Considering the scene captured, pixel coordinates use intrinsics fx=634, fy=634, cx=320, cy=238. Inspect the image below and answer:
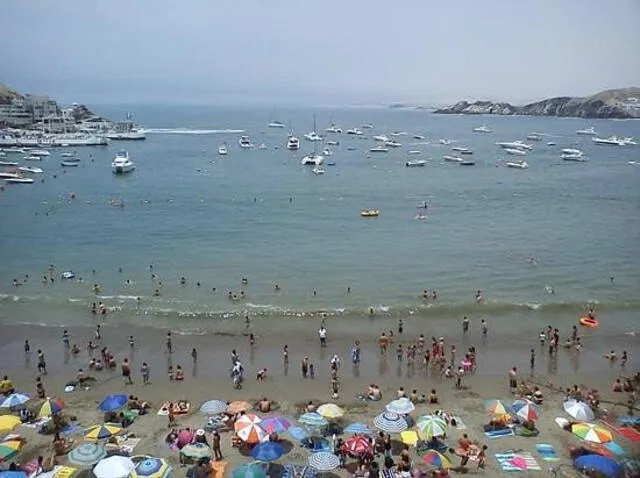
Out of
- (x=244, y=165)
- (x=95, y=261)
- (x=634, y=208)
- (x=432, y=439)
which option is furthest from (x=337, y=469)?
(x=244, y=165)

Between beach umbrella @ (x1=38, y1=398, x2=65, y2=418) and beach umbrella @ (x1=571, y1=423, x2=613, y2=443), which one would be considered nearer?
beach umbrella @ (x1=571, y1=423, x2=613, y2=443)

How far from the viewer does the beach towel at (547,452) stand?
1894 centimetres

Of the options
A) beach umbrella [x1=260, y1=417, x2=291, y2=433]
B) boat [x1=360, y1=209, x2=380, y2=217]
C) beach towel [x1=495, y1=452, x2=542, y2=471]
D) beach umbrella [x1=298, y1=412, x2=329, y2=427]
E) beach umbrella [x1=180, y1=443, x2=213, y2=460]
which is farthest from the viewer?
boat [x1=360, y1=209, x2=380, y2=217]

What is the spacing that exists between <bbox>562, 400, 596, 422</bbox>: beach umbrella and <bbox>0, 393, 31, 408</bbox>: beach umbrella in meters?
18.6

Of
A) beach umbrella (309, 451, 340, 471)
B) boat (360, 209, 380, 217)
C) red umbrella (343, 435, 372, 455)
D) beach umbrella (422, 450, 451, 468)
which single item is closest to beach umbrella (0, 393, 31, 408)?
beach umbrella (309, 451, 340, 471)

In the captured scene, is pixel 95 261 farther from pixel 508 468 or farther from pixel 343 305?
pixel 508 468

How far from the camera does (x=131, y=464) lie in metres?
17.1

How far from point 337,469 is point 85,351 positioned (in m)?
15.2

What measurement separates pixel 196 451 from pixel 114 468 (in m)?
2.33

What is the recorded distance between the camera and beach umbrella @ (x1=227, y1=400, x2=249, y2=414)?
71.3ft

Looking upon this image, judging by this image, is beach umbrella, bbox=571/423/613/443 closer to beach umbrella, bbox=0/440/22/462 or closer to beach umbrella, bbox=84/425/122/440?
beach umbrella, bbox=84/425/122/440

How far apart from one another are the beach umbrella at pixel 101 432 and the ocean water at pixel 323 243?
1226 cm

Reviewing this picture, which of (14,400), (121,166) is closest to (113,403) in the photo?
(14,400)

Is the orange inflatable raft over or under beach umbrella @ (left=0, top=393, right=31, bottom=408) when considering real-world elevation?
under
